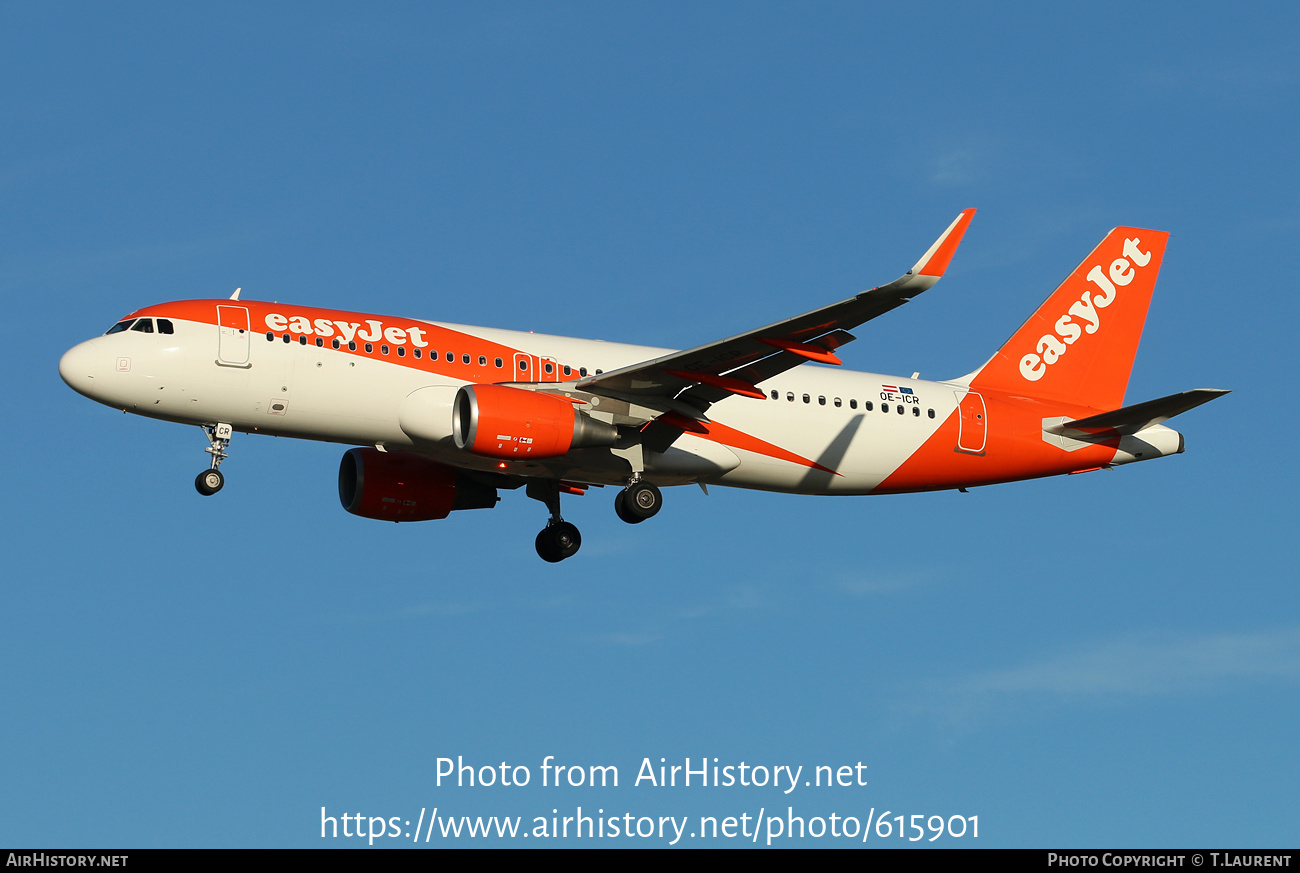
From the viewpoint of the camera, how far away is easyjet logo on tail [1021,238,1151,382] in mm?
42219

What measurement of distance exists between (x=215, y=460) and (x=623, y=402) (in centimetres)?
872

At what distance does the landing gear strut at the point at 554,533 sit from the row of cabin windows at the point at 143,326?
10187mm

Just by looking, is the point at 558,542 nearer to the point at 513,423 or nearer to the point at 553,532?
the point at 553,532

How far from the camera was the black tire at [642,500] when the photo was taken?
36625mm

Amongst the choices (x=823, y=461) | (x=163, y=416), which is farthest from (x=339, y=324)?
(x=823, y=461)

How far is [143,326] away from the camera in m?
34.4

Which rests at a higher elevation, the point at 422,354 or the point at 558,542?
the point at 422,354

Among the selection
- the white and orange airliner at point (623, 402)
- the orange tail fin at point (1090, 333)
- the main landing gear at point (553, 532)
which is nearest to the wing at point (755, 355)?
the white and orange airliner at point (623, 402)

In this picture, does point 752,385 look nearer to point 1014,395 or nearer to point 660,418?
point 660,418

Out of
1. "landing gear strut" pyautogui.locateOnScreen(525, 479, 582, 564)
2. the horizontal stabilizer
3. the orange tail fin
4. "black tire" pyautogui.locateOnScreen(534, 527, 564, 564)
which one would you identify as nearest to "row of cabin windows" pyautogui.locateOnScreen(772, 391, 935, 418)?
the orange tail fin

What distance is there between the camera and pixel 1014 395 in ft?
136

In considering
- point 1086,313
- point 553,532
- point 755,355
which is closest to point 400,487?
point 553,532

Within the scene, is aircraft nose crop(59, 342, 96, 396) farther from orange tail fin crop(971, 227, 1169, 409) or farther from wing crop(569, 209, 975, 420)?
orange tail fin crop(971, 227, 1169, 409)

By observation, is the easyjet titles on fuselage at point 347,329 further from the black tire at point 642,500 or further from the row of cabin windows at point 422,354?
the black tire at point 642,500
